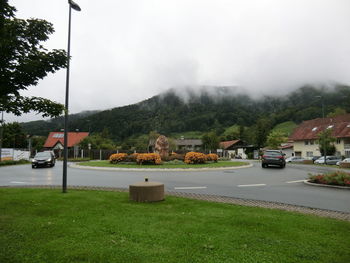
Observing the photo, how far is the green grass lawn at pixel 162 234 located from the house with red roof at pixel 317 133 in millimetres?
49335

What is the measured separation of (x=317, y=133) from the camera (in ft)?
172

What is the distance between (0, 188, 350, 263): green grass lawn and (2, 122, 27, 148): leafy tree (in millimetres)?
75409

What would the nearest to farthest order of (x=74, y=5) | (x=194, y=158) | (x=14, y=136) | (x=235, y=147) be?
1. (x=74, y=5)
2. (x=194, y=158)
3. (x=14, y=136)
4. (x=235, y=147)

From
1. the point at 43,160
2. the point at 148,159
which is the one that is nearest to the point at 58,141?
the point at 43,160

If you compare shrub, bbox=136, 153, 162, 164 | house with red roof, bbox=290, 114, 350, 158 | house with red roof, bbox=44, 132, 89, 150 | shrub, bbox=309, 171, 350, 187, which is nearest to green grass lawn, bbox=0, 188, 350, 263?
shrub, bbox=309, 171, 350, 187

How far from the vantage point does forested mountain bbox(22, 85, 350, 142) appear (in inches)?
3856

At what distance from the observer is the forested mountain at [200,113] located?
321ft

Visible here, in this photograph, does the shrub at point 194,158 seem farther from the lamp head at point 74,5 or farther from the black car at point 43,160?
the lamp head at point 74,5

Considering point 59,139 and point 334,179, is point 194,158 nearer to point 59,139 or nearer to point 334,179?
point 334,179

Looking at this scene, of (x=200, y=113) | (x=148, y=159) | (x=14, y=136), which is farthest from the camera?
(x=200, y=113)

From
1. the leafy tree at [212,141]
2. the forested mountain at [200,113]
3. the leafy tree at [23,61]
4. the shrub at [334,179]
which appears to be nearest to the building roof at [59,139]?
the forested mountain at [200,113]

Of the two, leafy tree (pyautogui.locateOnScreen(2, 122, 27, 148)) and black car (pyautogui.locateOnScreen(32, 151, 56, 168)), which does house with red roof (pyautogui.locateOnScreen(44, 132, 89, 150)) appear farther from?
black car (pyautogui.locateOnScreen(32, 151, 56, 168))

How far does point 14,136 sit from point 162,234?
82.6 metres

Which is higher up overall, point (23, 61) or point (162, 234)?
point (23, 61)
